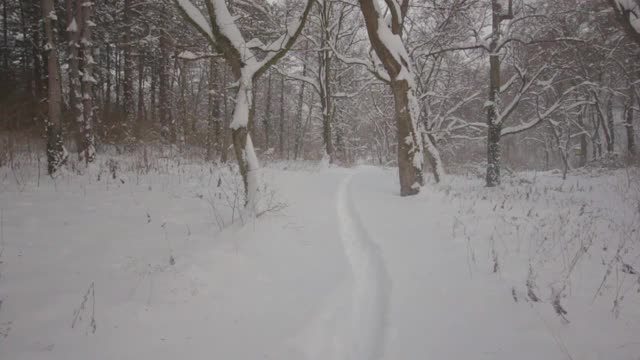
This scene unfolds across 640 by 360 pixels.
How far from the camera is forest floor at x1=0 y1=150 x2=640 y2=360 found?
6.65ft

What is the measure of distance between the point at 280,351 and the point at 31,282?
2.28 meters

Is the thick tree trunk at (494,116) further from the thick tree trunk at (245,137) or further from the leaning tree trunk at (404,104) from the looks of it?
the thick tree trunk at (245,137)

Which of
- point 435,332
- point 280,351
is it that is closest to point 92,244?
point 280,351

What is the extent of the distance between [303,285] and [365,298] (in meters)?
0.62

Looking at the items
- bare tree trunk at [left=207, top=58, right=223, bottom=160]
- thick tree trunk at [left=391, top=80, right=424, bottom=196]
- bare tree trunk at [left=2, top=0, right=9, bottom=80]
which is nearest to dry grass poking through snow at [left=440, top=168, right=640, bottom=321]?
thick tree trunk at [left=391, top=80, right=424, bottom=196]

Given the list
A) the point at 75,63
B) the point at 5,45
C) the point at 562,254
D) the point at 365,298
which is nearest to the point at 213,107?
the point at 75,63

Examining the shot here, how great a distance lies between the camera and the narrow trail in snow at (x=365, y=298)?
7.16ft

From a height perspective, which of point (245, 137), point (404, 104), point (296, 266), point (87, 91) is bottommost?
point (296, 266)

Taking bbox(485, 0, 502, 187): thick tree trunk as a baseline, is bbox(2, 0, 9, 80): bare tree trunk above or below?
above

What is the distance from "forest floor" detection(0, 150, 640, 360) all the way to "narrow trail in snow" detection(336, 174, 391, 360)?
0.02 metres

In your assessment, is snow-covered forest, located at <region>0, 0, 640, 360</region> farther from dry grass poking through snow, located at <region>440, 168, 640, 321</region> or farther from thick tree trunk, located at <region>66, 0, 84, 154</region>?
thick tree trunk, located at <region>66, 0, 84, 154</region>

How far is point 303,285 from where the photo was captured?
9.82 ft

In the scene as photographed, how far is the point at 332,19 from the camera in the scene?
16234 mm

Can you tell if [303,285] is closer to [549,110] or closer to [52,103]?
[52,103]
